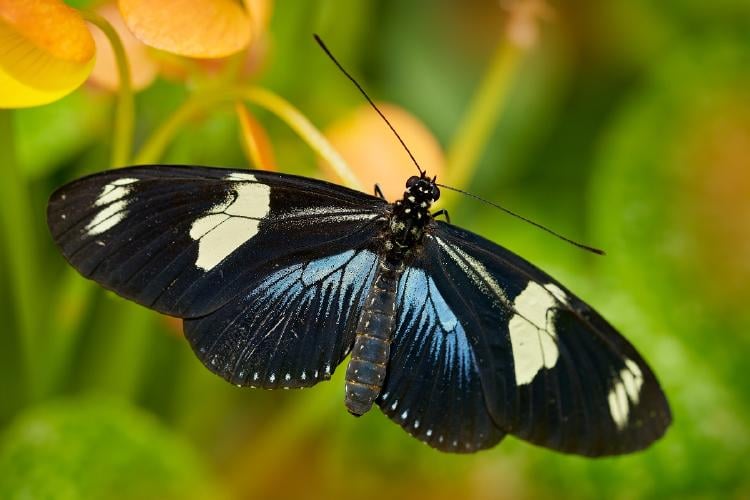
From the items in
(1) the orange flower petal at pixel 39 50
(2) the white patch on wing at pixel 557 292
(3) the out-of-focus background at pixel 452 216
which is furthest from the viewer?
(3) the out-of-focus background at pixel 452 216

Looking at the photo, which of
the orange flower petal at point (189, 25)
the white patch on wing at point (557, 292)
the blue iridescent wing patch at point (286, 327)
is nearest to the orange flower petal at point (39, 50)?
the orange flower petal at point (189, 25)

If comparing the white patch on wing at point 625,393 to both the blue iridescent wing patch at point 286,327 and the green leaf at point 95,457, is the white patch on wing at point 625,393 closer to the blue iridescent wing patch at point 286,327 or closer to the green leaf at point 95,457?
the blue iridescent wing patch at point 286,327

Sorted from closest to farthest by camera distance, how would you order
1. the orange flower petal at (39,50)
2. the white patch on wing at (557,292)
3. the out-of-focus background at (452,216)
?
the orange flower petal at (39,50) → the white patch on wing at (557,292) → the out-of-focus background at (452,216)

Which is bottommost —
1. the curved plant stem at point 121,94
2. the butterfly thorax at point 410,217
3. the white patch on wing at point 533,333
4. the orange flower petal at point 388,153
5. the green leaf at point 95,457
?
the green leaf at point 95,457

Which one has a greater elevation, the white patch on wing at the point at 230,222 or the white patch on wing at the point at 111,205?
the white patch on wing at the point at 230,222

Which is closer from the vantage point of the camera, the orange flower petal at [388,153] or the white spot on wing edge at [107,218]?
the white spot on wing edge at [107,218]

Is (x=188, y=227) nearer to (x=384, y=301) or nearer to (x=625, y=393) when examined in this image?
(x=384, y=301)

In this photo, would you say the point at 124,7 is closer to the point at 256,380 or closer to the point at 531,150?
the point at 256,380
